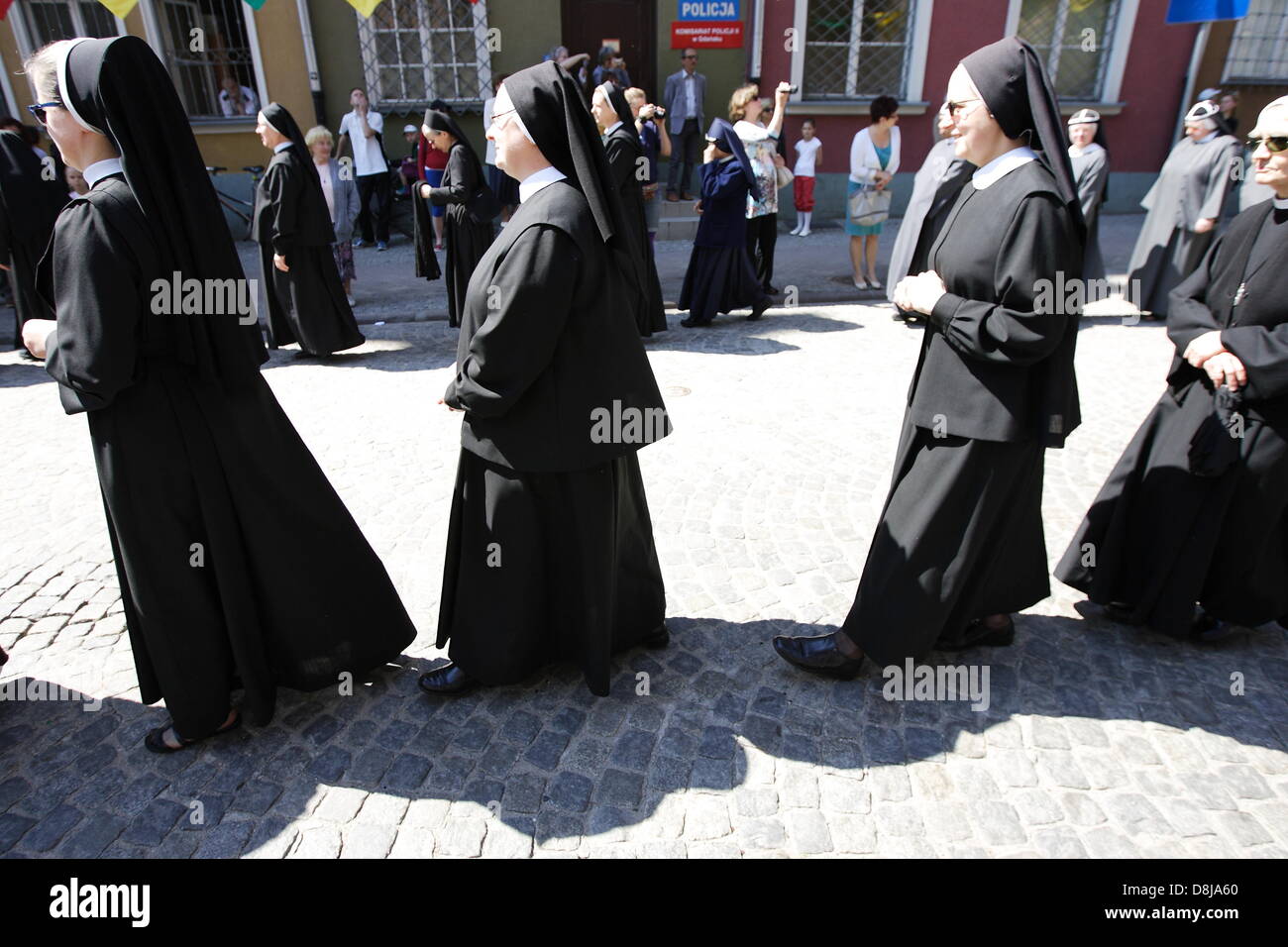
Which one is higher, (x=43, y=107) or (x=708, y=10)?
(x=708, y=10)

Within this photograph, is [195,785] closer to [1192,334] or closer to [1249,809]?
[1249,809]

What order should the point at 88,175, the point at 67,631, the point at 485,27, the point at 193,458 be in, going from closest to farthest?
the point at 88,175
the point at 193,458
the point at 67,631
the point at 485,27

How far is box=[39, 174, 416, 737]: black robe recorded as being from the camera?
225 centimetres

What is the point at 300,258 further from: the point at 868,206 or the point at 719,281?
the point at 868,206

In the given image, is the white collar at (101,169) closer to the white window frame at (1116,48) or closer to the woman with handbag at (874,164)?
the woman with handbag at (874,164)

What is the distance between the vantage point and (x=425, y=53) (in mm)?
13398

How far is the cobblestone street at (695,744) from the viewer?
2.45 meters

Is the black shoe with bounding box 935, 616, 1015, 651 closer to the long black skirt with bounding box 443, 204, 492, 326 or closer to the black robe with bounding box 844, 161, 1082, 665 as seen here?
the black robe with bounding box 844, 161, 1082, 665

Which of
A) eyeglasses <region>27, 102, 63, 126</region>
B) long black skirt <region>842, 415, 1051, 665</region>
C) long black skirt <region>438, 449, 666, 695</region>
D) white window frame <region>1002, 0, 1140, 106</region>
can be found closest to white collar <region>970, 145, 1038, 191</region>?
long black skirt <region>842, 415, 1051, 665</region>

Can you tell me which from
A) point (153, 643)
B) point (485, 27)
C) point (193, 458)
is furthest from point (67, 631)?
point (485, 27)

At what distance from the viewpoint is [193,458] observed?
252 cm

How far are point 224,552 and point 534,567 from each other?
0.99 metres

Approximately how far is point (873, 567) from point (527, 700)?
136 centimetres

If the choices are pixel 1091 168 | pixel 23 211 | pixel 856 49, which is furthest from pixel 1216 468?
pixel 856 49
